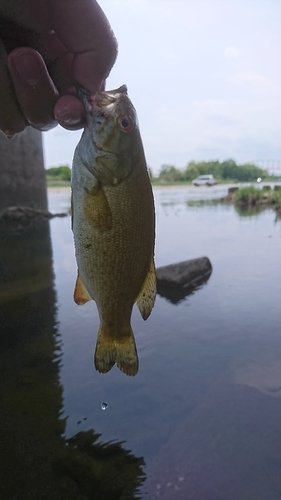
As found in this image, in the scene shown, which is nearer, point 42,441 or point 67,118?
point 67,118

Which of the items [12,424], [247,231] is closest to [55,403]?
[12,424]

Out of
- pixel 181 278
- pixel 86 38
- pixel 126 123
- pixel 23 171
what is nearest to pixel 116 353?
pixel 126 123

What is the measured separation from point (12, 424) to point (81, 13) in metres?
3.20

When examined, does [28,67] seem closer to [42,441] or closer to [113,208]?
[113,208]

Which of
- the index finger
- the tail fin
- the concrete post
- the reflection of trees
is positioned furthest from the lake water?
the concrete post

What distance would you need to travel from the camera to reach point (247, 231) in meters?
13.0

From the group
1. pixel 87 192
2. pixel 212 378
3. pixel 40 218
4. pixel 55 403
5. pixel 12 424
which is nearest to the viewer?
pixel 87 192

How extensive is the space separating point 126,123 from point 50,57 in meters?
0.75

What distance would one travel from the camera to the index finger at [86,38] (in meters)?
2.18

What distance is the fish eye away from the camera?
207cm

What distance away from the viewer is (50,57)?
2.45 meters

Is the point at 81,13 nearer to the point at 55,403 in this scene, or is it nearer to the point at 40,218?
the point at 55,403

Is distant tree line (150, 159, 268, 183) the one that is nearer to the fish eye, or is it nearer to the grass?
the grass

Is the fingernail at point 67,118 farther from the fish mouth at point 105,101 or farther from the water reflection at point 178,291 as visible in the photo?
the water reflection at point 178,291
